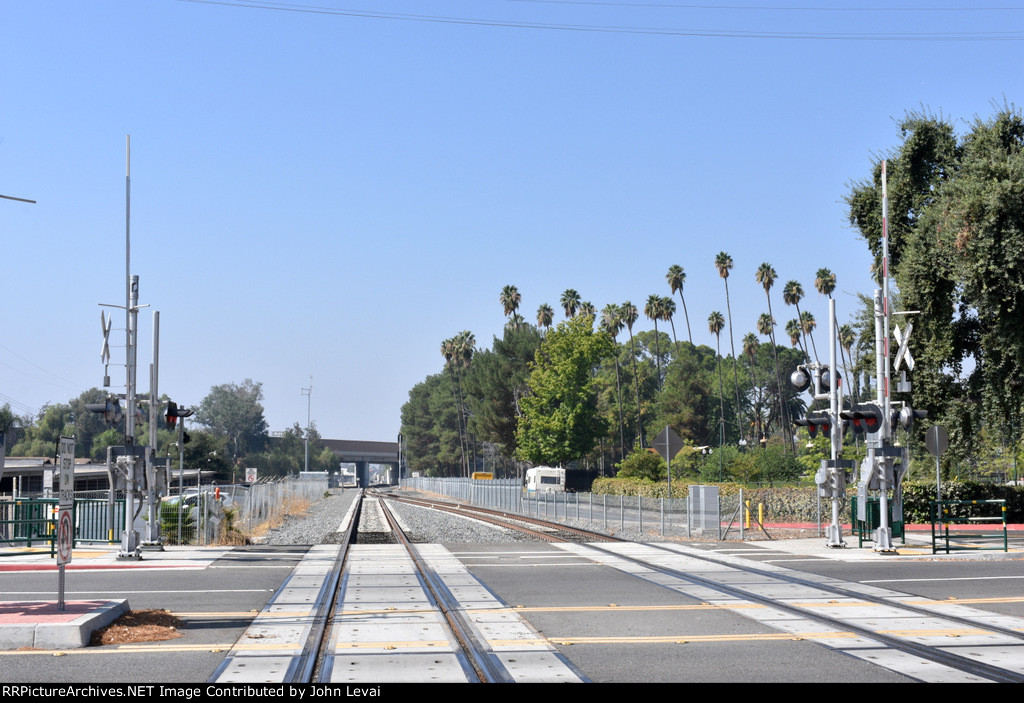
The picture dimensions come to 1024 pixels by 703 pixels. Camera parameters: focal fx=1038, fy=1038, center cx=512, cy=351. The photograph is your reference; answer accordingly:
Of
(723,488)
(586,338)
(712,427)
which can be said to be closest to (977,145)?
(723,488)

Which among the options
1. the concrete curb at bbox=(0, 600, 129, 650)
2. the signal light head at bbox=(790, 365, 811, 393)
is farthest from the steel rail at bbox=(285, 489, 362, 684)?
the signal light head at bbox=(790, 365, 811, 393)

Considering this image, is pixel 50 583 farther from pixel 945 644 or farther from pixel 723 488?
pixel 723 488

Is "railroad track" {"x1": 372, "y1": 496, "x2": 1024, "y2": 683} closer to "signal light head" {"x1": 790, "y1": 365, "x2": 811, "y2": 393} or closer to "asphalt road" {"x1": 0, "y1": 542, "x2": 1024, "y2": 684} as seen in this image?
"asphalt road" {"x1": 0, "y1": 542, "x2": 1024, "y2": 684}

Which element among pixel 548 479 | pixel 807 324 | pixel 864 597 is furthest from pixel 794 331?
pixel 864 597

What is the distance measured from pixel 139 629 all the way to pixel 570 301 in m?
105

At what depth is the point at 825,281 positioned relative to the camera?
10581cm

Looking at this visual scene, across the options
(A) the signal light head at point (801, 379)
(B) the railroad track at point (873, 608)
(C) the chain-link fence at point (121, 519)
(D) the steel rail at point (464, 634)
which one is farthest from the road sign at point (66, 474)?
(A) the signal light head at point (801, 379)

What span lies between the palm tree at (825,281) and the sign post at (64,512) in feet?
325

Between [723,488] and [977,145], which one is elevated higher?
[977,145]

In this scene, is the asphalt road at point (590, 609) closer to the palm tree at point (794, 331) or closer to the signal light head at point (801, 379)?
the signal light head at point (801, 379)

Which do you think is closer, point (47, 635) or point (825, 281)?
point (47, 635)

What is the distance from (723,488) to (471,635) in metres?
41.8

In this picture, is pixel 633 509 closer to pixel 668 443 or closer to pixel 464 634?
pixel 668 443

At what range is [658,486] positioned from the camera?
194ft
